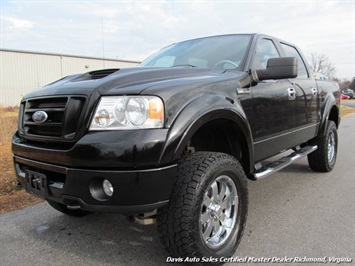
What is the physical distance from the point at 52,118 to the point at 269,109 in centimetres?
214

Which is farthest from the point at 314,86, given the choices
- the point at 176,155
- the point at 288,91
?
the point at 176,155

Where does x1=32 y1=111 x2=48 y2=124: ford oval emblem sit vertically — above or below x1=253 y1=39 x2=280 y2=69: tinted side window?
below

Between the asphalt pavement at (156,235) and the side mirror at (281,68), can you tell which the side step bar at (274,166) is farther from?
the side mirror at (281,68)

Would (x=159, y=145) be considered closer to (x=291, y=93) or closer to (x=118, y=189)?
(x=118, y=189)

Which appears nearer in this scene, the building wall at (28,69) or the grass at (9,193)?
the grass at (9,193)

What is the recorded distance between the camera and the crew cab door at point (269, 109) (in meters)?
3.34

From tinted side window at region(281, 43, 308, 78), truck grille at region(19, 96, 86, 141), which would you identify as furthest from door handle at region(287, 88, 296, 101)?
truck grille at region(19, 96, 86, 141)

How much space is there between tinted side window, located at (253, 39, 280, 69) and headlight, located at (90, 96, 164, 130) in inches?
64.0

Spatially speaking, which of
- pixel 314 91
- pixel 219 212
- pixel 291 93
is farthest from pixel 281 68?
pixel 314 91

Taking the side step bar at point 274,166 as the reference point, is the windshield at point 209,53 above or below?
above

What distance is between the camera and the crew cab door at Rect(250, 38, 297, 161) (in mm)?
3342

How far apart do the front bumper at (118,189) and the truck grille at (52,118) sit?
0.83 ft

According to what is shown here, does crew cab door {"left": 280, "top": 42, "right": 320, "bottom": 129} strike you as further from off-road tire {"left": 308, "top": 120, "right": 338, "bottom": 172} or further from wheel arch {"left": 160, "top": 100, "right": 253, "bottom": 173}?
wheel arch {"left": 160, "top": 100, "right": 253, "bottom": 173}

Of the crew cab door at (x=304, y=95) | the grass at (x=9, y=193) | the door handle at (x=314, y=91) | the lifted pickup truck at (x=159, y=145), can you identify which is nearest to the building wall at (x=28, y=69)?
the grass at (x=9, y=193)
